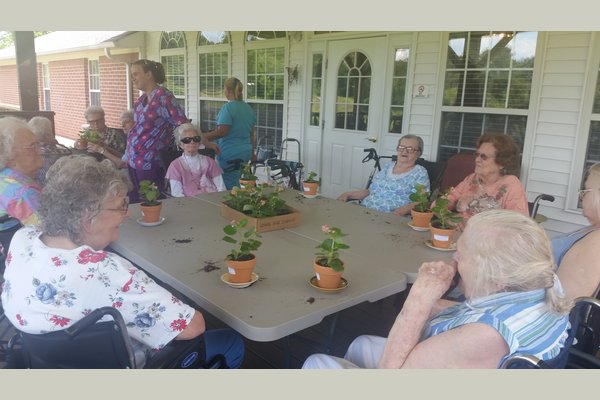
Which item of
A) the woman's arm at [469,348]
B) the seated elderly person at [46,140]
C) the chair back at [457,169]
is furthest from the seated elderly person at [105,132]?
the woman's arm at [469,348]

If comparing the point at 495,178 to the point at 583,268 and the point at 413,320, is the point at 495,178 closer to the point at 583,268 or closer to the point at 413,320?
the point at 583,268

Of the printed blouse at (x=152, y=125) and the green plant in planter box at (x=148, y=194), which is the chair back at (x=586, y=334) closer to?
the green plant in planter box at (x=148, y=194)

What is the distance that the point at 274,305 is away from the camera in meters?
1.49

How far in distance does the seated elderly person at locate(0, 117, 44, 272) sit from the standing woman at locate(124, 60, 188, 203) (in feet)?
4.61

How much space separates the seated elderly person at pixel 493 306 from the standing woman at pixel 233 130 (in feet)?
10.7

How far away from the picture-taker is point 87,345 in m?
1.26

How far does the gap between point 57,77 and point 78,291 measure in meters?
13.0

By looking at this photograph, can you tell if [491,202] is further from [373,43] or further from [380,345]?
[373,43]

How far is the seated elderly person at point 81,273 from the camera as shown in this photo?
125cm

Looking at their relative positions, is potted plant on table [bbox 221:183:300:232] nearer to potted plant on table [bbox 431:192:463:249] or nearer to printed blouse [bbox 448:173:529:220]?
A: potted plant on table [bbox 431:192:463:249]

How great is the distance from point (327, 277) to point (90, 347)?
0.74 m

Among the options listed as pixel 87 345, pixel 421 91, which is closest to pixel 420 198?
pixel 87 345

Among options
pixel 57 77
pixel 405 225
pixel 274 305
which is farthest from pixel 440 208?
pixel 57 77

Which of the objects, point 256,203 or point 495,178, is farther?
point 495,178
